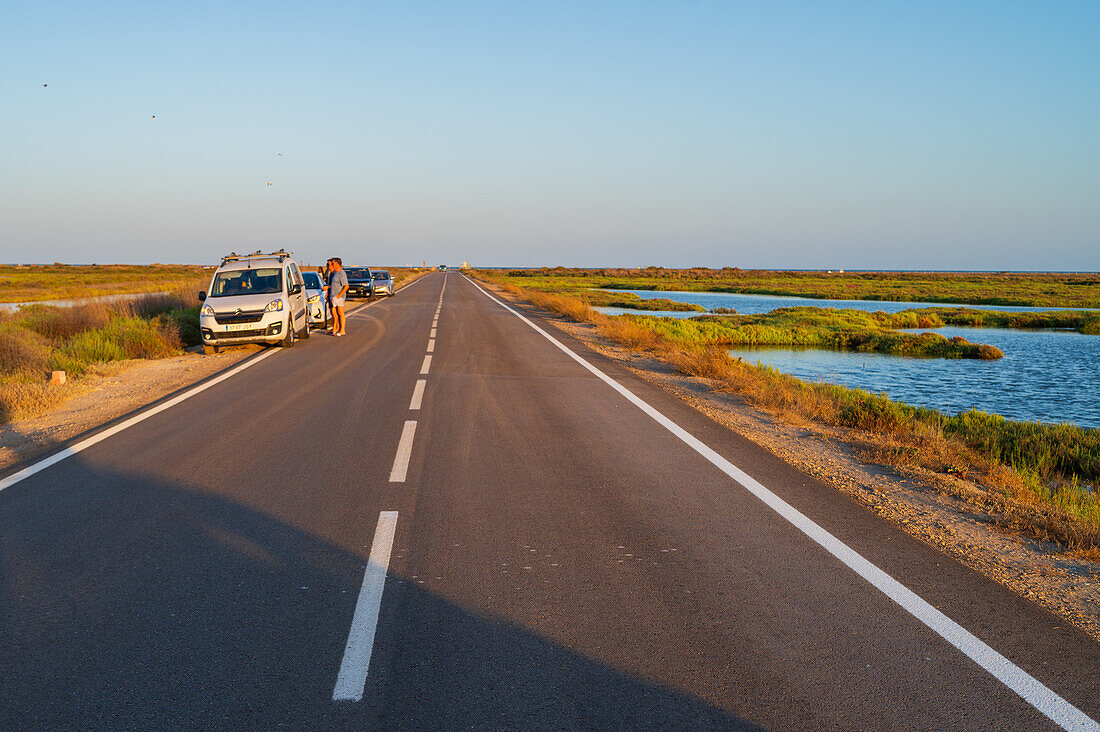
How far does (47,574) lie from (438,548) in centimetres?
244

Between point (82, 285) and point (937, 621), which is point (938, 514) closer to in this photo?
point (937, 621)

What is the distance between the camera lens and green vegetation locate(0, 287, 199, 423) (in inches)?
414

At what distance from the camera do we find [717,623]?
379cm

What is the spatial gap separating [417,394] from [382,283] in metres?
35.1

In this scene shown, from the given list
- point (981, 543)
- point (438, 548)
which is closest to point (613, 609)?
point (438, 548)

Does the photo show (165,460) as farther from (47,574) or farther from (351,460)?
(47,574)

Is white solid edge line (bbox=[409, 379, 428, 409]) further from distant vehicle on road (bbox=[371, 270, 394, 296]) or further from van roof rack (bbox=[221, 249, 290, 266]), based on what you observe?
distant vehicle on road (bbox=[371, 270, 394, 296])

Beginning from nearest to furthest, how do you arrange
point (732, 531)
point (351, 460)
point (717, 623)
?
point (717, 623), point (732, 531), point (351, 460)

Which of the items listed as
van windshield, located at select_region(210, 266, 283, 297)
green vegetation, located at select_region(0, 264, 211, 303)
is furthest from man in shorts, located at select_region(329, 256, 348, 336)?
green vegetation, located at select_region(0, 264, 211, 303)

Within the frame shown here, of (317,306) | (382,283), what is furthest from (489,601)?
(382,283)

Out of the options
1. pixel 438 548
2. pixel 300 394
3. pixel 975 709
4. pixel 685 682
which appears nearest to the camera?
pixel 975 709

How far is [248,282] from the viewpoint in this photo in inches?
672

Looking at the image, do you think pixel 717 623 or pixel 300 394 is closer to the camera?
pixel 717 623

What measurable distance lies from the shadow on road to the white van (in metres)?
11.5
